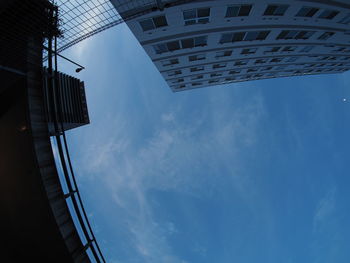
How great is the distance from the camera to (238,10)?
1375 cm

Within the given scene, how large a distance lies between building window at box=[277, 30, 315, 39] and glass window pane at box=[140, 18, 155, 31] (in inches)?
449

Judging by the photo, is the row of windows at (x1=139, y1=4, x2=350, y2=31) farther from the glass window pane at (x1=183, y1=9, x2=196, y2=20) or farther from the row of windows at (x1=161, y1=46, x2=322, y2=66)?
the row of windows at (x1=161, y1=46, x2=322, y2=66)

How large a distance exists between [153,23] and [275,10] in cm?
872

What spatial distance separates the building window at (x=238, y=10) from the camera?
44.2ft

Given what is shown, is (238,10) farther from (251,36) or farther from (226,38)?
(251,36)

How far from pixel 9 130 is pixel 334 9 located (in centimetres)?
2172

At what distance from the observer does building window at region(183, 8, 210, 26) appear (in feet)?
43.9

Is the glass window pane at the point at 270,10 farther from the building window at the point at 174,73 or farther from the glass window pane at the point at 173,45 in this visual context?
the building window at the point at 174,73

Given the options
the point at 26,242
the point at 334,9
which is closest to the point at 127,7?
the point at 26,242

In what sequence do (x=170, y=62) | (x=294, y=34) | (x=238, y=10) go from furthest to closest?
(x=170, y=62), (x=294, y=34), (x=238, y=10)

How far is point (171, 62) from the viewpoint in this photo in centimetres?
2012

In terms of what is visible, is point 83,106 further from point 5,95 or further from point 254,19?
point 254,19

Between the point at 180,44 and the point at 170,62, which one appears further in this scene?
the point at 170,62

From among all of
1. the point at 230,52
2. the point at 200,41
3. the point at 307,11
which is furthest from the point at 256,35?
the point at 200,41
